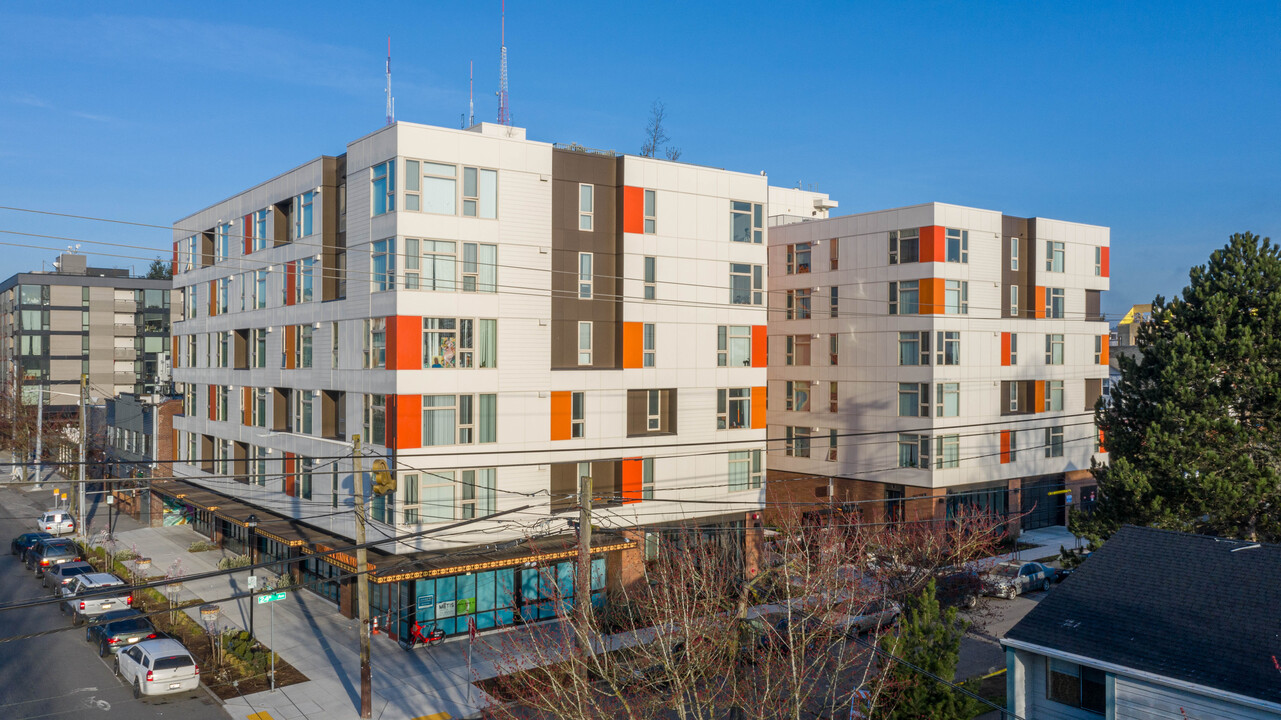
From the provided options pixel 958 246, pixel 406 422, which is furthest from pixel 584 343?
pixel 958 246

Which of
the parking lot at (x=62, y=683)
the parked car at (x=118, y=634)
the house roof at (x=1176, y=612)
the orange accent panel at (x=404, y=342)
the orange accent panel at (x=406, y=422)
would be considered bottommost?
the parking lot at (x=62, y=683)

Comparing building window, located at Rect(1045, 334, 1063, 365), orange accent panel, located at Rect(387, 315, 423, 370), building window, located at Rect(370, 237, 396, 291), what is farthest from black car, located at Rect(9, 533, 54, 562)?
building window, located at Rect(1045, 334, 1063, 365)

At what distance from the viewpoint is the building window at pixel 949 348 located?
1626 inches

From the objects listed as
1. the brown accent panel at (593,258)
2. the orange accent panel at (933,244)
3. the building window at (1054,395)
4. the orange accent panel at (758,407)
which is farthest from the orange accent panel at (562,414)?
the building window at (1054,395)

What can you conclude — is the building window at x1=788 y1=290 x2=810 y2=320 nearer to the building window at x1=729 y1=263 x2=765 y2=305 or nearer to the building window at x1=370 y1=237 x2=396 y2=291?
the building window at x1=729 y1=263 x2=765 y2=305

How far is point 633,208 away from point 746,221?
5.32m

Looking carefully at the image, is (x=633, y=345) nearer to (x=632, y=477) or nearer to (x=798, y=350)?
(x=632, y=477)

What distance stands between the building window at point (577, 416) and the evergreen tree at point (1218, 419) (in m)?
16.9

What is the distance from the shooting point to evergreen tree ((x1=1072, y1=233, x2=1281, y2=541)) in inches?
1019

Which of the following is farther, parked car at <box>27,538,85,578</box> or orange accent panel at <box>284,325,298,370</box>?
parked car at <box>27,538,85,578</box>

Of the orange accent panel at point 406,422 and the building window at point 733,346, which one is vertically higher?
the building window at point 733,346

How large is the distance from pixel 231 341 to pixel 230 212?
234 inches

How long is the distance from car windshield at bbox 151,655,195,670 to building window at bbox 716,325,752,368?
810 inches

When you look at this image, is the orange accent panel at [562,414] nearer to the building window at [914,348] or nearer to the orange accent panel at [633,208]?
the orange accent panel at [633,208]
